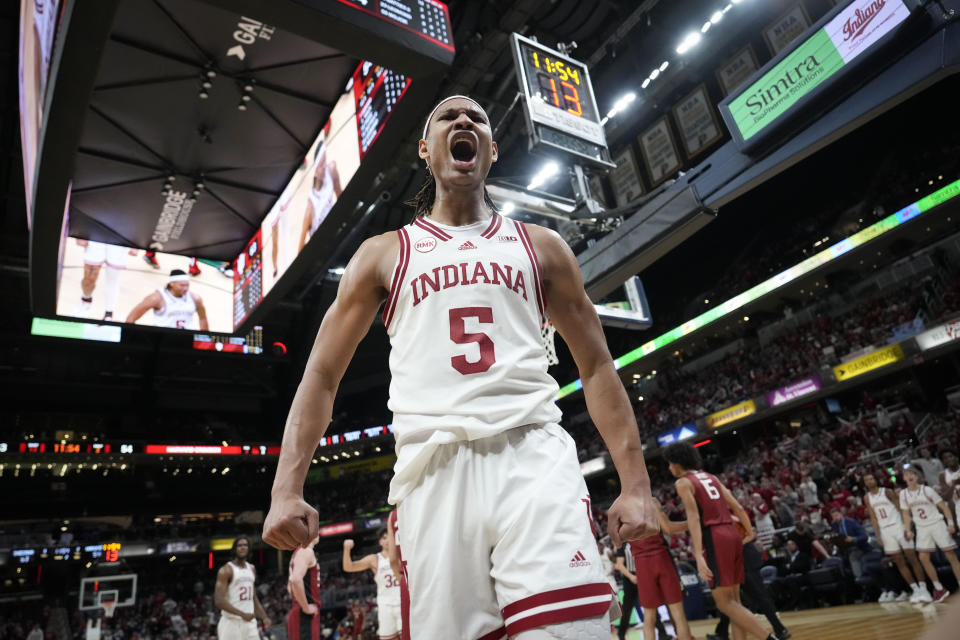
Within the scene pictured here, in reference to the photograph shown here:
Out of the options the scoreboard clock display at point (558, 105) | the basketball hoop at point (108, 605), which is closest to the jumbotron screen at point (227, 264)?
the scoreboard clock display at point (558, 105)

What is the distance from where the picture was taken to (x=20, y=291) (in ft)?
65.3

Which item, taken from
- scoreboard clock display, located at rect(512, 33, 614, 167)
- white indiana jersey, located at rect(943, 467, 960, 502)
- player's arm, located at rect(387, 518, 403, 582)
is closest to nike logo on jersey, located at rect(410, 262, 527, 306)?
player's arm, located at rect(387, 518, 403, 582)

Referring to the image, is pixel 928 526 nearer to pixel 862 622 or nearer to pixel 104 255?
pixel 862 622

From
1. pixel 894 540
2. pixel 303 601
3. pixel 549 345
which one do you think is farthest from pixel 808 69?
pixel 303 601

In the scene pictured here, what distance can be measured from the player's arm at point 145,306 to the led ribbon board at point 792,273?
8.87 metres

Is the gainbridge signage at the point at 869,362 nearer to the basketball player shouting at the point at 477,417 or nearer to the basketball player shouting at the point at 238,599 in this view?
the basketball player shouting at the point at 238,599

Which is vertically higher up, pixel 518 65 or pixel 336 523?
pixel 518 65

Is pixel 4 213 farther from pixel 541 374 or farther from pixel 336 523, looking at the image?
pixel 336 523

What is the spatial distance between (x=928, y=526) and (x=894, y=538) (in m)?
0.42

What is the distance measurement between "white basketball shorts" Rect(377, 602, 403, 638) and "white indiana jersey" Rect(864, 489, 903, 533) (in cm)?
571

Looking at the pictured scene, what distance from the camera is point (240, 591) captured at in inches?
257

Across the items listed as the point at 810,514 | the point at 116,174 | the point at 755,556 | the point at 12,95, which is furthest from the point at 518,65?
the point at 810,514

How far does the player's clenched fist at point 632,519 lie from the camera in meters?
1.55

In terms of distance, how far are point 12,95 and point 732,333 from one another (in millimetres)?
22661
